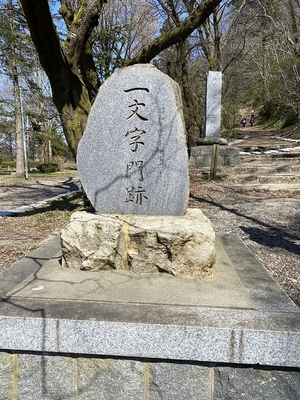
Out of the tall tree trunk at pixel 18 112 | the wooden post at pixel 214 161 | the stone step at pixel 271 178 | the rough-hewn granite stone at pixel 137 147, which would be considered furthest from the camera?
the tall tree trunk at pixel 18 112

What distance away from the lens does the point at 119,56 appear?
1675 cm

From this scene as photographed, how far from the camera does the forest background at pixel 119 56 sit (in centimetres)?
538

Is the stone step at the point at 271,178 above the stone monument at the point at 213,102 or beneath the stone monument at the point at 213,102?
beneath

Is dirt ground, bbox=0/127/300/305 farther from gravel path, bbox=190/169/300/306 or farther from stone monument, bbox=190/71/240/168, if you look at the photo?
stone monument, bbox=190/71/240/168

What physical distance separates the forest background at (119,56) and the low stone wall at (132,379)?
434cm

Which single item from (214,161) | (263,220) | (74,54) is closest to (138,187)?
(263,220)

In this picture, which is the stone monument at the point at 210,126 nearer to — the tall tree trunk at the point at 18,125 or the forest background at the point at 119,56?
the forest background at the point at 119,56

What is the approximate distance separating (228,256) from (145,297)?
122 centimetres

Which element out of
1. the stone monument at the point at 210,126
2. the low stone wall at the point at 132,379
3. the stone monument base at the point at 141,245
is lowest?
the low stone wall at the point at 132,379

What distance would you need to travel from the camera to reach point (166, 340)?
1.76 m

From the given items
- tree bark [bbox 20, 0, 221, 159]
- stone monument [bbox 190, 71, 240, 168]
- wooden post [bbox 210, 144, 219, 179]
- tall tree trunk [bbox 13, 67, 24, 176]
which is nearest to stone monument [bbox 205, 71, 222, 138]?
stone monument [bbox 190, 71, 240, 168]

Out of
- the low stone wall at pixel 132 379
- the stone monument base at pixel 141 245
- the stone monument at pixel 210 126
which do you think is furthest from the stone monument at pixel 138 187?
the stone monument at pixel 210 126

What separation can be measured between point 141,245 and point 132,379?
95cm

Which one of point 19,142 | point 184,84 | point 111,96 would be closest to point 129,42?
point 184,84
